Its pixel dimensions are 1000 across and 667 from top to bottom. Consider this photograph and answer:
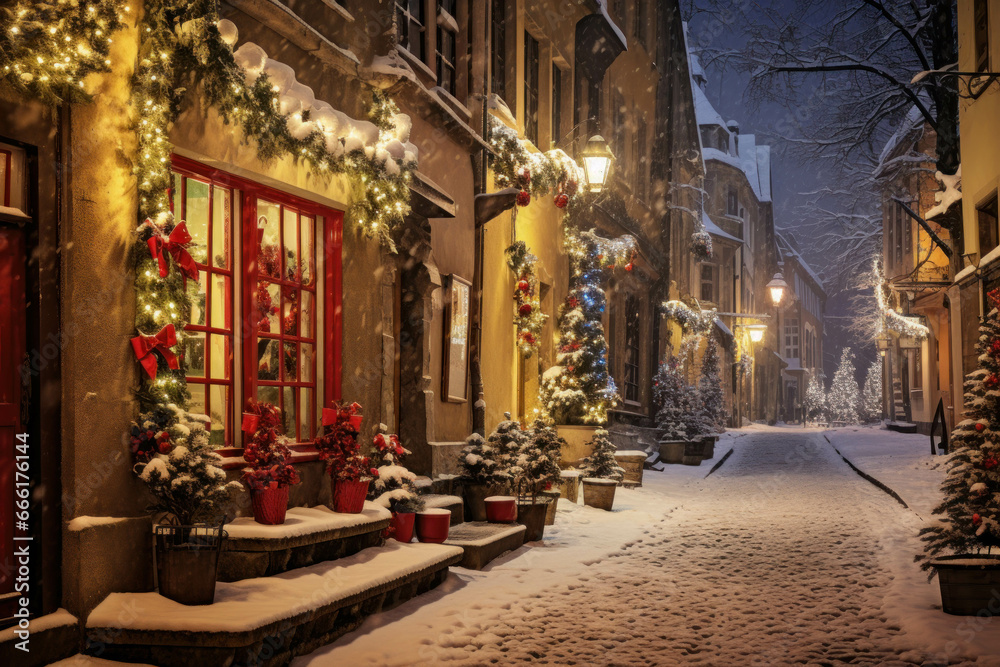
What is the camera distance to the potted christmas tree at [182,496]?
564 cm

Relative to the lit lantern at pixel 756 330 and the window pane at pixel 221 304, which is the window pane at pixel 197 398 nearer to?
the window pane at pixel 221 304

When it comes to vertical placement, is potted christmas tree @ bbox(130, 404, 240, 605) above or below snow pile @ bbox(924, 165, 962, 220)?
below

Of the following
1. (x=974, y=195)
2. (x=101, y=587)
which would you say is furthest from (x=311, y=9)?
(x=974, y=195)

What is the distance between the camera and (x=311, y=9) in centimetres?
859

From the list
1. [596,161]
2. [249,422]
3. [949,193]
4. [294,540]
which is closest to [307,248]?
[249,422]

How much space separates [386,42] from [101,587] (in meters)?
6.24

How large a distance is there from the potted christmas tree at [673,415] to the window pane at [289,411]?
1519 cm

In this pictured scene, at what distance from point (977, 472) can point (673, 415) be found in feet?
50.4

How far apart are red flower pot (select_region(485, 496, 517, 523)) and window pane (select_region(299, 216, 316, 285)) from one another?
3351 mm

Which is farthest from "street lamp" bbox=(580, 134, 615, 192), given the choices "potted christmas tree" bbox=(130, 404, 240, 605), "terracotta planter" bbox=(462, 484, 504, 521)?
"potted christmas tree" bbox=(130, 404, 240, 605)

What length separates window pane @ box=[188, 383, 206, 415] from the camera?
7.27m

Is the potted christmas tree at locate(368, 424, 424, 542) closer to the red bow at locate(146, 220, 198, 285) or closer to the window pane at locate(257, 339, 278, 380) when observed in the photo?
the window pane at locate(257, 339, 278, 380)

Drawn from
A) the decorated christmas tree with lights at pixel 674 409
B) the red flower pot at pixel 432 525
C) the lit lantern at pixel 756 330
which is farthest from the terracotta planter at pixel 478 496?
the lit lantern at pixel 756 330

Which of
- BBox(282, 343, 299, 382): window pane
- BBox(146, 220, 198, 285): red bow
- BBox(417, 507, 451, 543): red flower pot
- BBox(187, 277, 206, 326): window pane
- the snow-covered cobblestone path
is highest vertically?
BBox(146, 220, 198, 285): red bow
